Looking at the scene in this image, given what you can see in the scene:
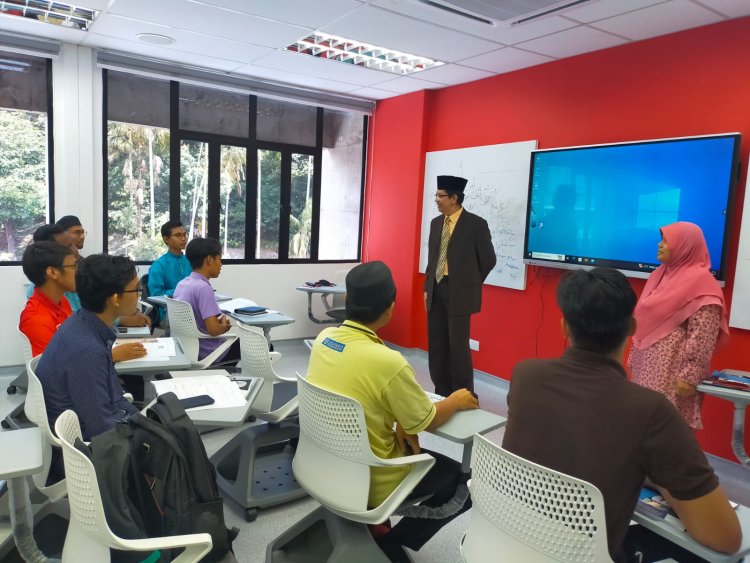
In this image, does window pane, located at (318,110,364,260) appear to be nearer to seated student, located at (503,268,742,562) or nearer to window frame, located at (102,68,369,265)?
window frame, located at (102,68,369,265)

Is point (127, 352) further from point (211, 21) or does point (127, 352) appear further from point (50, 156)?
point (50, 156)

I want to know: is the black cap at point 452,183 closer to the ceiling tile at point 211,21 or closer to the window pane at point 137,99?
the ceiling tile at point 211,21

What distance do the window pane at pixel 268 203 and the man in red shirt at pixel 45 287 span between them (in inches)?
129

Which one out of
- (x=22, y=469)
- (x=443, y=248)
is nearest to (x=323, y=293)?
(x=443, y=248)

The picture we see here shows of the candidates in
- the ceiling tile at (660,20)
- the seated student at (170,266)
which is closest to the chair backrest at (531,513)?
the ceiling tile at (660,20)

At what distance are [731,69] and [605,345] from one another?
2837 millimetres

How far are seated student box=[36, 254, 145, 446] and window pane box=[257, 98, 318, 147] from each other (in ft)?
13.2

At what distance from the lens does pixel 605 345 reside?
1372 mm

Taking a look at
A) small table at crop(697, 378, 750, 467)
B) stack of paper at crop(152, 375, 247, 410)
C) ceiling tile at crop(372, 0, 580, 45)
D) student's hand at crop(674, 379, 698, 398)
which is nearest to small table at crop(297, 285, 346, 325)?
ceiling tile at crop(372, 0, 580, 45)

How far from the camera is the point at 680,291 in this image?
2760 millimetres

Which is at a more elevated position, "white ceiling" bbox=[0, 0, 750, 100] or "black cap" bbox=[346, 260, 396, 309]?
"white ceiling" bbox=[0, 0, 750, 100]

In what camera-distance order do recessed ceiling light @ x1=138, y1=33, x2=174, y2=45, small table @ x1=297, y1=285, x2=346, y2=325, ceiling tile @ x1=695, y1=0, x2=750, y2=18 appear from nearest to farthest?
ceiling tile @ x1=695, y1=0, x2=750, y2=18
recessed ceiling light @ x1=138, y1=33, x2=174, y2=45
small table @ x1=297, y1=285, x2=346, y2=325

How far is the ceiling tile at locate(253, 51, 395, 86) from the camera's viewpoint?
462cm

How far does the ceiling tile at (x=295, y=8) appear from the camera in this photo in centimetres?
337
